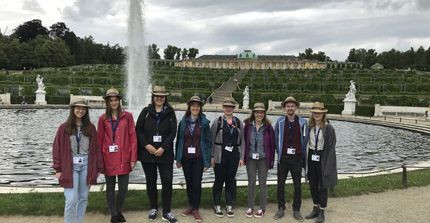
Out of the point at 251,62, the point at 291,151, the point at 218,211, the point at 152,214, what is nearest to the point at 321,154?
the point at 291,151

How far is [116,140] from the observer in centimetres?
616

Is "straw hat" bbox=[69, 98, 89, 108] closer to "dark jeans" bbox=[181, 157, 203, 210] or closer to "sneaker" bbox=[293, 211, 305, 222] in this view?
"dark jeans" bbox=[181, 157, 203, 210]

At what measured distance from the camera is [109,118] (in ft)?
20.4

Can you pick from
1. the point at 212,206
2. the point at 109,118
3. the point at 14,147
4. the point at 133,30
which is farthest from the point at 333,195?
the point at 133,30

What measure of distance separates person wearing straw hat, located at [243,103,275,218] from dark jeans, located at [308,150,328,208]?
594 mm

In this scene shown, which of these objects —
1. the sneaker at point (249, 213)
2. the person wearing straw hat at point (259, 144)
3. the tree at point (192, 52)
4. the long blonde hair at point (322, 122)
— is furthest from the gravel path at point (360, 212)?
the tree at point (192, 52)

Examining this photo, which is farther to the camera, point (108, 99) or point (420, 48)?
point (420, 48)

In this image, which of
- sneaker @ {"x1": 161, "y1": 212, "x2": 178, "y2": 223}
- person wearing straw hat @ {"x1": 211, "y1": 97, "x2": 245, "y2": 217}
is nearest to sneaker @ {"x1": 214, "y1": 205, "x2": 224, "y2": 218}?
person wearing straw hat @ {"x1": 211, "y1": 97, "x2": 245, "y2": 217}

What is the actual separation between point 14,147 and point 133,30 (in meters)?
8.74

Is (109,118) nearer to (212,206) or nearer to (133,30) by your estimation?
(212,206)

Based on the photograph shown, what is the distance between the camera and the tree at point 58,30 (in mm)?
122750

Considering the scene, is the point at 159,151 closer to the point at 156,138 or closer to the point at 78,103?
the point at 156,138

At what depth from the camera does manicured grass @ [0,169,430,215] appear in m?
6.98

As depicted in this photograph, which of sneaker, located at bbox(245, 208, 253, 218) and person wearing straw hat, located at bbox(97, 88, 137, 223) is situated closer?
person wearing straw hat, located at bbox(97, 88, 137, 223)
